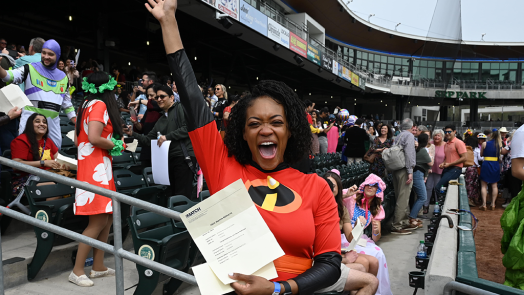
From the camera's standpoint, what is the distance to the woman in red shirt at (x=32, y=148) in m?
3.65

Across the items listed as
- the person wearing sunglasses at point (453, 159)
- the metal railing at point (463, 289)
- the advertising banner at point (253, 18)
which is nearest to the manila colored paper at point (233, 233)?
the metal railing at point (463, 289)

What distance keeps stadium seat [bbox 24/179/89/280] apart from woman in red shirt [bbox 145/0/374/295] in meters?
2.14

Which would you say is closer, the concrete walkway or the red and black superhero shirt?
the red and black superhero shirt

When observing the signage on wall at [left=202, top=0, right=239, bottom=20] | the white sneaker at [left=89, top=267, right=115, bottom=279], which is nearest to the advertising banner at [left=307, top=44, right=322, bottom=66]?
the signage on wall at [left=202, top=0, right=239, bottom=20]

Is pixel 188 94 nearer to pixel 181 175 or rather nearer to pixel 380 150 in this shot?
pixel 181 175

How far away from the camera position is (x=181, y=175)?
13.4 feet

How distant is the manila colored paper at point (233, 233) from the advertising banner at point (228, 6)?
12.6 meters

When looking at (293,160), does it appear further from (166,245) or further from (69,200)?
(69,200)

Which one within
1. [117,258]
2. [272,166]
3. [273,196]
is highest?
[272,166]

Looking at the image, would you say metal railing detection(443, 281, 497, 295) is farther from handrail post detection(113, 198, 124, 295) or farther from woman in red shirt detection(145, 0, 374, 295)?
handrail post detection(113, 198, 124, 295)

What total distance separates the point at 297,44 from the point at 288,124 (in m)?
19.6

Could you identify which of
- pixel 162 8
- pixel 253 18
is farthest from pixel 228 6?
pixel 162 8

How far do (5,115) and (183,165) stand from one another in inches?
69.2

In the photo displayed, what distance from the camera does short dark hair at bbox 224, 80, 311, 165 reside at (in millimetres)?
1496
